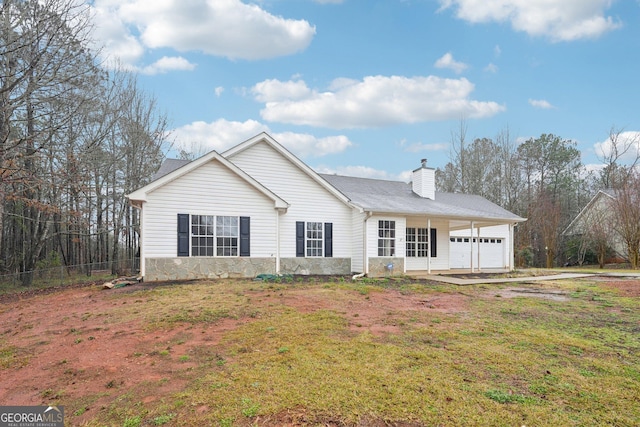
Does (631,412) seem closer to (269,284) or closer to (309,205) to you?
(269,284)

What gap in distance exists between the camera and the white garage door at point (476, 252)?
20.3 meters

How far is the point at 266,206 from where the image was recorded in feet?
45.8

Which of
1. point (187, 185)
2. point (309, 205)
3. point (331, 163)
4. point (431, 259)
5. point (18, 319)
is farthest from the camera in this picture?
point (331, 163)

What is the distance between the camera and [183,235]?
12539 millimetres

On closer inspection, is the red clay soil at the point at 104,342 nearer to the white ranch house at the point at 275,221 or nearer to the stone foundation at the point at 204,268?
the stone foundation at the point at 204,268

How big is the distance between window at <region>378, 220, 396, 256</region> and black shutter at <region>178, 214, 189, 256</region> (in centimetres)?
802

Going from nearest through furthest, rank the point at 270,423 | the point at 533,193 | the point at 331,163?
1. the point at 270,423
2. the point at 331,163
3. the point at 533,193

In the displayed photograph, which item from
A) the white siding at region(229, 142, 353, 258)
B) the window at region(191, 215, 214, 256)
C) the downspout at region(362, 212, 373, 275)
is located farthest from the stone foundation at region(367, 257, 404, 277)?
the window at region(191, 215, 214, 256)

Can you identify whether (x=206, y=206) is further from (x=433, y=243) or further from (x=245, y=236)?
(x=433, y=243)

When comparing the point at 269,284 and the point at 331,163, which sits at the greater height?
the point at 331,163

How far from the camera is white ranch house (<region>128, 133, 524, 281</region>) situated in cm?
1246

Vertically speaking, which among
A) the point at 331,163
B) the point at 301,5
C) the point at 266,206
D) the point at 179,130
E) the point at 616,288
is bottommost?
the point at 616,288

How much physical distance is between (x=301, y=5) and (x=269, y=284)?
11328 mm

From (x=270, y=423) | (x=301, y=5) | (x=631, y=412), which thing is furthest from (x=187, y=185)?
(x=631, y=412)
